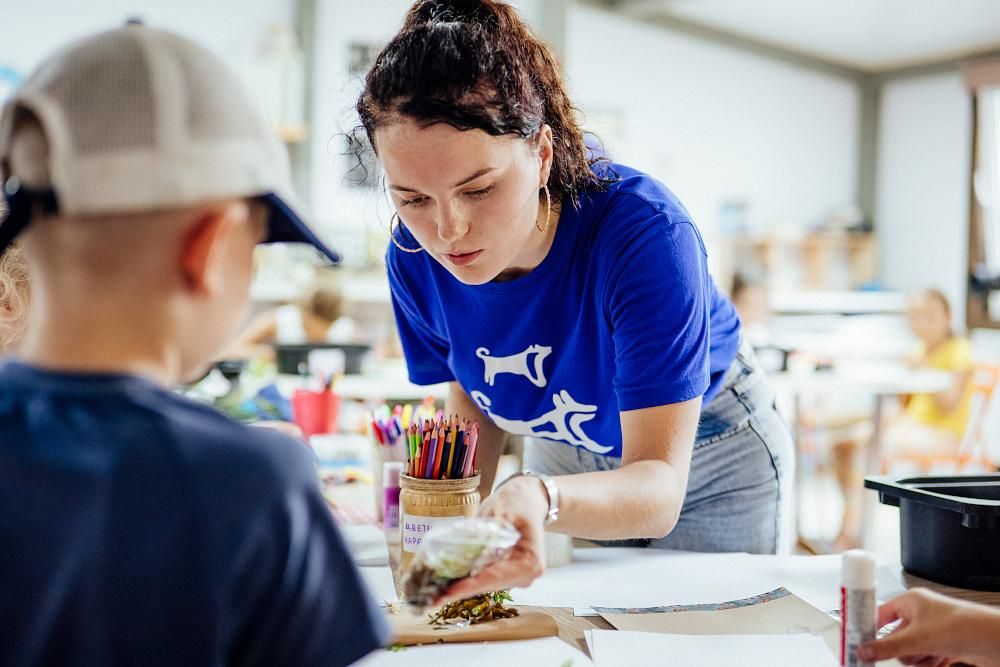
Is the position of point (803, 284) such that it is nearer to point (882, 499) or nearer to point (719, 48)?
point (719, 48)

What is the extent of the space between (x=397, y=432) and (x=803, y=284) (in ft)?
19.3

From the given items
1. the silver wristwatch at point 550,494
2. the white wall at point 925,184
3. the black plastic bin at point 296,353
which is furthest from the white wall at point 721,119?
the silver wristwatch at point 550,494

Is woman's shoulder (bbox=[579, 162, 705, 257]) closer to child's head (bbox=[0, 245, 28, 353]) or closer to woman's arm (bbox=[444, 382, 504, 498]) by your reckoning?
woman's arm (bbox=[444, 382, 504, 498])

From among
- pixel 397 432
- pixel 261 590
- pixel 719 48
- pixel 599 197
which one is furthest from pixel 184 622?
pixel 719 48

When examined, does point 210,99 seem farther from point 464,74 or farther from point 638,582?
point 638,582

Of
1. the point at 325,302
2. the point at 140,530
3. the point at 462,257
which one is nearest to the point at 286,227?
the point at 140,530

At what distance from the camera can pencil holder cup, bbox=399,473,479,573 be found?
109 centimetres

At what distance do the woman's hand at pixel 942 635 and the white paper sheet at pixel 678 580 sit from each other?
213 millimetres

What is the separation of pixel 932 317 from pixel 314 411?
12.6ft

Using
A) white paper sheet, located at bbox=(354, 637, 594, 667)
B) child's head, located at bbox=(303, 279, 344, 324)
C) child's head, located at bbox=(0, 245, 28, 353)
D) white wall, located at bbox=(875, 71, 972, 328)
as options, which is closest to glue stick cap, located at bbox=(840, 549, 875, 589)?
white paper sheet, located at bbox=(354, 637, 594, 667)

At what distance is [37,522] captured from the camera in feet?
1.69

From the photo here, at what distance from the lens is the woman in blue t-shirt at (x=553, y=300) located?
1.04 m

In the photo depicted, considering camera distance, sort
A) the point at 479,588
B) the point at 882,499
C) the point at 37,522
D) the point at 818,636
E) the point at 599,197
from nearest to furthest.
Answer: the point at 37,522 → the point at 479,588 → the point at 818,636 → the point at 599,197 → the point at 882,499

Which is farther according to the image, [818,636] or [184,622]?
[818,636]
